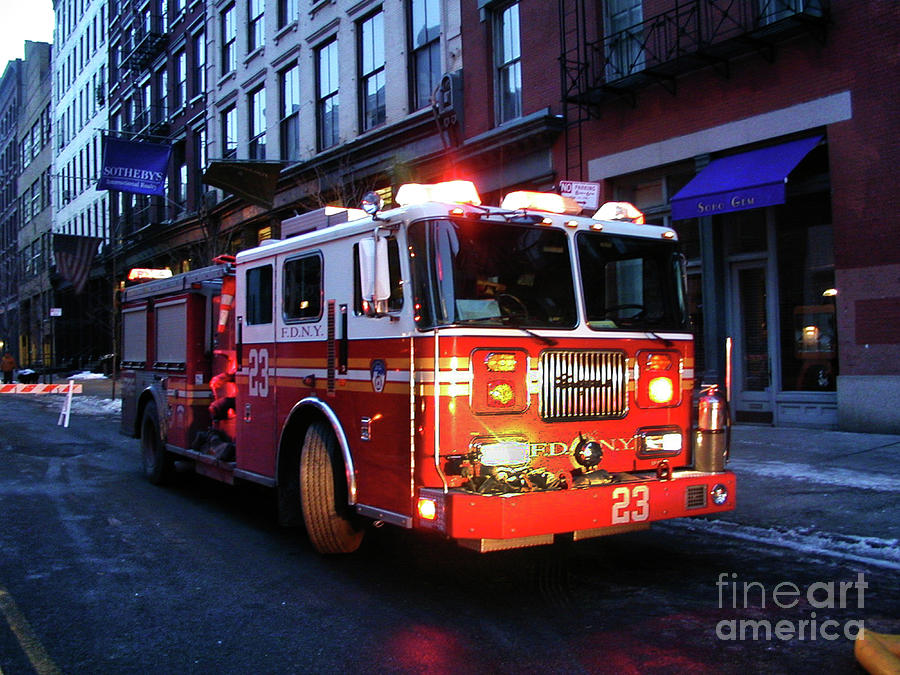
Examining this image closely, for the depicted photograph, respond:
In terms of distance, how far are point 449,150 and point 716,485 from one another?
41.9 ft

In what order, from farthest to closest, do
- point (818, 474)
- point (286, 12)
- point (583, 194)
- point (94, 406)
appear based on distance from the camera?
point (286, 12), point (94, 406), point (818, 474), point (583, 194)

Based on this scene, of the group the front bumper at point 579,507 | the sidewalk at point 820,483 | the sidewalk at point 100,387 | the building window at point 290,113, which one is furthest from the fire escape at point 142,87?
the front bumper at point 579,507

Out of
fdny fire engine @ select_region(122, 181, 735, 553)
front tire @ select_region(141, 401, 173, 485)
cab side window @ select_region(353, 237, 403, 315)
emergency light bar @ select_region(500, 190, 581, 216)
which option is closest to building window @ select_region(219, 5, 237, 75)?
front tire @ select_region(141, 401, 173, 485)

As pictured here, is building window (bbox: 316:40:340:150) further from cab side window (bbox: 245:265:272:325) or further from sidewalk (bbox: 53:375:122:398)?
cab side window (bbox: 245:265:272:325)

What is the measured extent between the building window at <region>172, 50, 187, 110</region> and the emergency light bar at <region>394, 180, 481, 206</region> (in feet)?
96.3

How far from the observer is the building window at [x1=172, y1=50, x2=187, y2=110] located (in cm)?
3247

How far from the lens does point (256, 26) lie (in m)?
26.4

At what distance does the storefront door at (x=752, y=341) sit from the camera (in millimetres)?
12914

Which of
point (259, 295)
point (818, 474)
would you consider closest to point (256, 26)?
point (259, 295)

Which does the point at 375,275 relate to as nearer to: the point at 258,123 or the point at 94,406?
the point at 94,406

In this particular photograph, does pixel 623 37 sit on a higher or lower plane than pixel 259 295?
higher

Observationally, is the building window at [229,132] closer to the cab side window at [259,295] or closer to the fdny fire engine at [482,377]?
the cab side window at [259,295]

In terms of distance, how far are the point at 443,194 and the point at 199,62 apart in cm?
2857

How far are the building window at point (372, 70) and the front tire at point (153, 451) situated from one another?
11499mm
